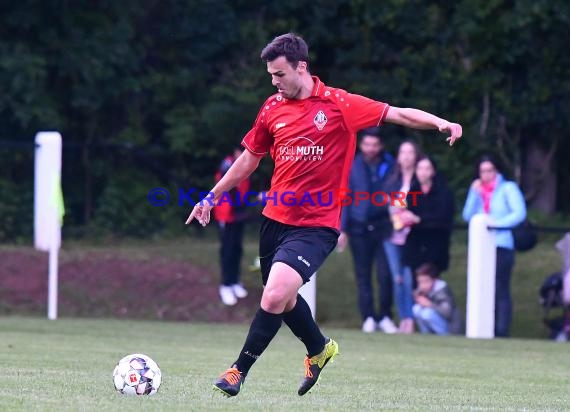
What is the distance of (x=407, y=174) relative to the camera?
14.8m

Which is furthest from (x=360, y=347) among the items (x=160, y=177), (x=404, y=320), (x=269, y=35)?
(x=269, y=35)

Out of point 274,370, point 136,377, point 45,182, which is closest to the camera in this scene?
point 136,377

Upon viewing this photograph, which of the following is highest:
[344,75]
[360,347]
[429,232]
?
[344,75]

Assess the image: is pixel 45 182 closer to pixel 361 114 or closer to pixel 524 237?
pixel 524 237

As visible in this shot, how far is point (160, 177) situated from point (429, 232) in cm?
689

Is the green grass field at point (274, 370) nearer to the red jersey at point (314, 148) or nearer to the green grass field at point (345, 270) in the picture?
the red jersey at point (314, 148)

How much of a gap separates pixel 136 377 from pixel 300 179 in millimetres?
1498

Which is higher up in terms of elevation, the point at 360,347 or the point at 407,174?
the point at 407,174

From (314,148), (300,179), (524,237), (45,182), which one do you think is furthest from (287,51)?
(45,182)

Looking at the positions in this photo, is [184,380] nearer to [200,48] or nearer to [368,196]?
[368,196]

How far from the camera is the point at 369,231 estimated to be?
15.2 meters

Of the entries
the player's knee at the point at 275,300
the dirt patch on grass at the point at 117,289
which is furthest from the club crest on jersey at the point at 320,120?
the dirt patch on grass at the point at 117,289

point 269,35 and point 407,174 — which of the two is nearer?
point 407,174

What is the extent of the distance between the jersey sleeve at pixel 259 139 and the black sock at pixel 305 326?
929mm
